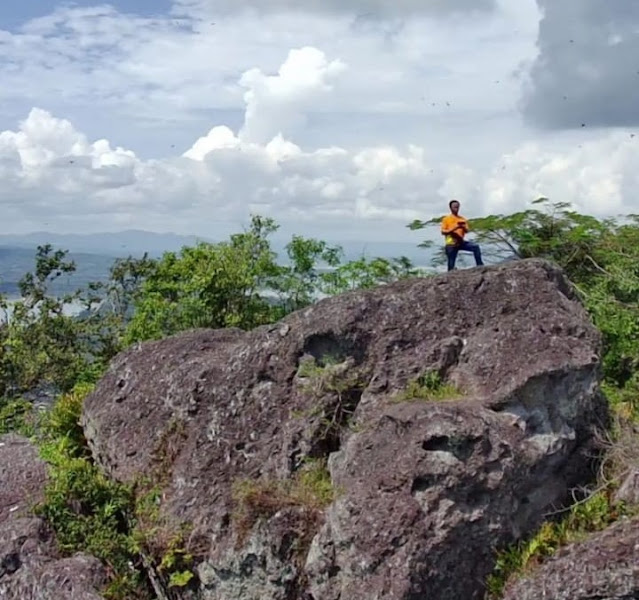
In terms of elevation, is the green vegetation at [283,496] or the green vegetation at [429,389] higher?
the green vegetation at [429,389]

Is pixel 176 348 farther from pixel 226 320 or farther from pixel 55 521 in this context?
pixel 226 320

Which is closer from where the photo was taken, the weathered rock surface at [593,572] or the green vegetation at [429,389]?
the weathered rock surface at [593,572]

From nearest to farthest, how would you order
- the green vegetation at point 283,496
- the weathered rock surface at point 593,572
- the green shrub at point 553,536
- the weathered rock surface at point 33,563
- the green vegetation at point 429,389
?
the weathered rock surface at point 593,572 < the green shrub at point 553,536 < the green vegetation at point 283,496 < the green vegetation at point 429,389 < the weathered rock surface at point 33,563

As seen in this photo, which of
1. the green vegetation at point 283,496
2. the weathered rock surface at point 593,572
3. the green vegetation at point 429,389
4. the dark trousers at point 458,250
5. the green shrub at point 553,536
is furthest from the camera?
the dark trousers at point 458,250

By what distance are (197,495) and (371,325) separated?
3031 millimetres

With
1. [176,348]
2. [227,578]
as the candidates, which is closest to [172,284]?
[176,348]

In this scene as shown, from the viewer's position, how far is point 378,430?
1022 cm

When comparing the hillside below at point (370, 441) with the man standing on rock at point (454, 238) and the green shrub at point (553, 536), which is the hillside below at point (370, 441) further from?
the man standing on rock at point (454, 238)

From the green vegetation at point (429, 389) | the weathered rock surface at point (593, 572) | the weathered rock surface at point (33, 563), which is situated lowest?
the weathered rock surface at point (33, 563)

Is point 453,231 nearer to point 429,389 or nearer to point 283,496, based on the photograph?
point 429,389

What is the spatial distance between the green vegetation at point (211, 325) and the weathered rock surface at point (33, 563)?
222 millimetres

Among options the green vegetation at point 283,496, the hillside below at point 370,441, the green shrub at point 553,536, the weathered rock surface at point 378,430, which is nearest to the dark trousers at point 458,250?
the hillside below at point 370,441

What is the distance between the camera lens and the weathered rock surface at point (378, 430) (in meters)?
9.53

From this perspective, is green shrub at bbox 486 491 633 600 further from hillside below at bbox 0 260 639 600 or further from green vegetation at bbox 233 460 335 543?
green vegetation at bbox 233 460 335 543
